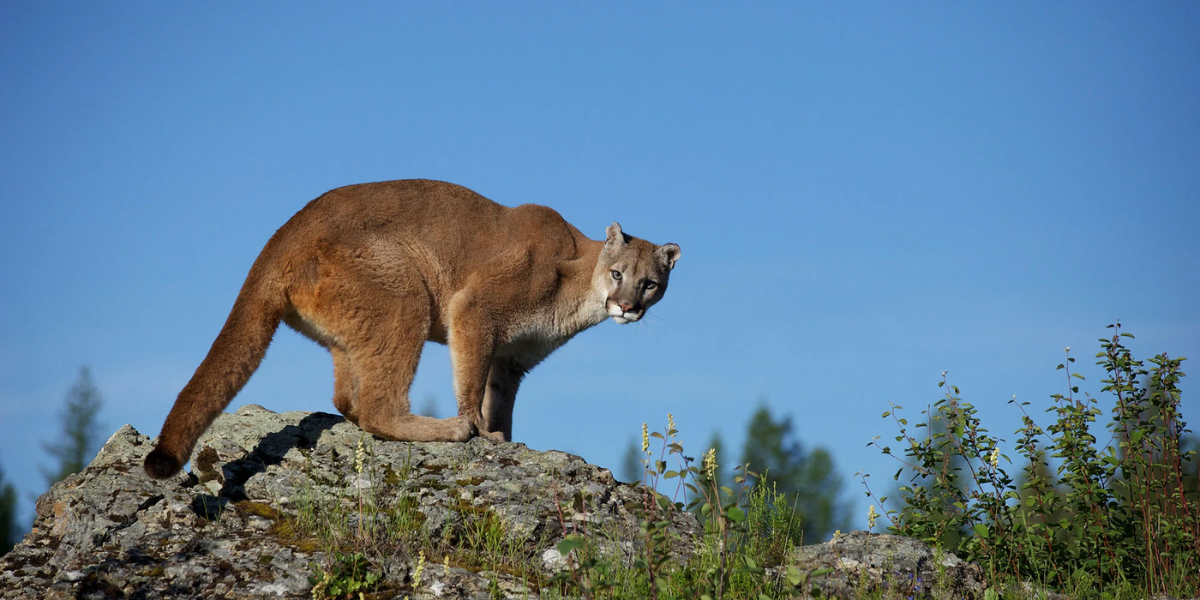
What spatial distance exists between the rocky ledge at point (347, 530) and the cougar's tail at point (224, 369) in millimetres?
352

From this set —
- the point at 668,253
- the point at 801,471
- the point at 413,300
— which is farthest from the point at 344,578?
the point at 801,471

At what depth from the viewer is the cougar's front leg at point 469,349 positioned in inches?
361

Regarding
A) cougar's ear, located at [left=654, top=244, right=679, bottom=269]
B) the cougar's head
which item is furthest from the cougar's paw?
cougar's ear, located at [left=654, top=244, right=679, bottom=269]

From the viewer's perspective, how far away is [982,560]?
7211mm

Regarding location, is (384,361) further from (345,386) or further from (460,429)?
(460,429)

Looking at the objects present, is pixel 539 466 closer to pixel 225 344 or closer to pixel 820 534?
pixel 225 344

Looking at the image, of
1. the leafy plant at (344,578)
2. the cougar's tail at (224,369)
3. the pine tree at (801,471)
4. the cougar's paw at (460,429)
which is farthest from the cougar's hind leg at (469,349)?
the pine tree at (801,471)

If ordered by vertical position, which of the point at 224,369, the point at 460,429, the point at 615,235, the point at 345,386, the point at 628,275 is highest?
the point at 615,235

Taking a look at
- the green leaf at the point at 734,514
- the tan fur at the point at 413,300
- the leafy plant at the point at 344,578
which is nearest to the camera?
the green leaf at the point at 734,514

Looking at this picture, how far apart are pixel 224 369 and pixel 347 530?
1.87 metres

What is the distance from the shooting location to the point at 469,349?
9219 millimetres

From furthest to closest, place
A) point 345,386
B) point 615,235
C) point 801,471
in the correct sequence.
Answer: point 801,471 → point 615,235 → point 345,386

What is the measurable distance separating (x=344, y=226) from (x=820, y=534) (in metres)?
24.0

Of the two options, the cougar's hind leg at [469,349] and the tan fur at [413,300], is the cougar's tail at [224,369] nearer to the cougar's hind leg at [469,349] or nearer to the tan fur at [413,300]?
the tan fur at [413,300]
